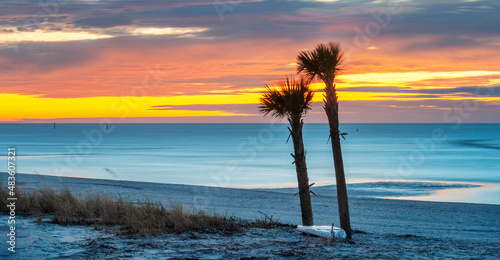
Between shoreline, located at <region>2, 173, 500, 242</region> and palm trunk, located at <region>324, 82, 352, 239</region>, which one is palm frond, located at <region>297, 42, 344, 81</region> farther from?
shoreline, located at <region>2, 173, 500, 242</region>

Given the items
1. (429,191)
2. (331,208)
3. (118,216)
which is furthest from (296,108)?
(429,191)

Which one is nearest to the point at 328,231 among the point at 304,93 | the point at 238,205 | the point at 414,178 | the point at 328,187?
the point at 304,93

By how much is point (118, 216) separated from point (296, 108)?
5014 millimetres

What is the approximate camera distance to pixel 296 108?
11.7 meters

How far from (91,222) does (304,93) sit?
5736mm

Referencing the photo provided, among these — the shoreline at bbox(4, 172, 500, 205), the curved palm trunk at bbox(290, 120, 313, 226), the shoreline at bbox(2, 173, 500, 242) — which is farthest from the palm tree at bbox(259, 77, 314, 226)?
the shoreline at bbox(4, 172, 500, 205)

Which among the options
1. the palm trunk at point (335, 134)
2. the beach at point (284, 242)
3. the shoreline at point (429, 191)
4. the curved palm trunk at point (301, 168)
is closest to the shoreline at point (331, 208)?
the beach at point (284, 242)

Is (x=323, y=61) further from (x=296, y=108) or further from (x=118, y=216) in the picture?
(x=118, y=216)

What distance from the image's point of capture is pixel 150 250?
922 cm

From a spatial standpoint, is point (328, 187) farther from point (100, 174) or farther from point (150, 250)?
point (150, 250)

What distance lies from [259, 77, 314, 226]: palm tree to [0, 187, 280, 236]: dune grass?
1.23 metres

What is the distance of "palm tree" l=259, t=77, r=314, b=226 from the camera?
1160cm

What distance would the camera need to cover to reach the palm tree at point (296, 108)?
11602mm

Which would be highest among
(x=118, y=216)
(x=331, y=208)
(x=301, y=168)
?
(x=301, y=168)
